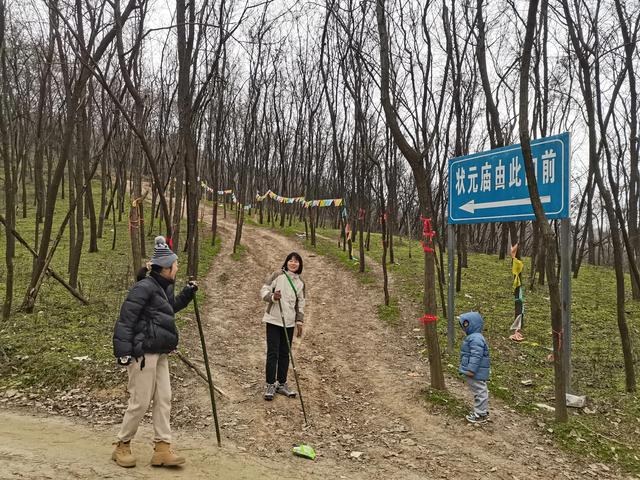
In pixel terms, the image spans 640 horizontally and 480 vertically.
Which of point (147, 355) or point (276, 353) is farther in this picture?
point (276, 353)

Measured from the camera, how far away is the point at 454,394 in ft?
20.8

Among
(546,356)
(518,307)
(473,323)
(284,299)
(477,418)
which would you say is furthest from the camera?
(518,307)

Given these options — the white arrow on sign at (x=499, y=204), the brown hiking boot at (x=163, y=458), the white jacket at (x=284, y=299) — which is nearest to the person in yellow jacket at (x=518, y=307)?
the white arrow on sign at (x=499, y=204)

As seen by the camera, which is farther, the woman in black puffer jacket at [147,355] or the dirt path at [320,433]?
the dirt path at [320,433]

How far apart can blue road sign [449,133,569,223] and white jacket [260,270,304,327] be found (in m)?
3.73

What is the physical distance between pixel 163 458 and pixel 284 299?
8.24ft

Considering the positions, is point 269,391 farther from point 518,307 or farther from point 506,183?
point 518,307

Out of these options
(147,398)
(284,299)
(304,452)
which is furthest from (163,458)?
(284,299)

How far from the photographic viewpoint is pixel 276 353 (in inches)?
233

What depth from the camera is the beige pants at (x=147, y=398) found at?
150 inches

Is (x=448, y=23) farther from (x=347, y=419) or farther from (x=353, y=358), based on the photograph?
(x=347, y=419)

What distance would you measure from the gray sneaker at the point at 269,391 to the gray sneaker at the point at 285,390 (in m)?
0.11

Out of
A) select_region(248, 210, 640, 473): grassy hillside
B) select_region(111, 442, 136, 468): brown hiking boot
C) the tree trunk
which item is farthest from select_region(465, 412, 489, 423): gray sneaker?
select_region(111, 442, 136, 468): brown hiking boot

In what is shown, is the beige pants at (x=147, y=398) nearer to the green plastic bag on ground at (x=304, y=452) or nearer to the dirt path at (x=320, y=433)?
the dirt path at (x=320, y=433)
